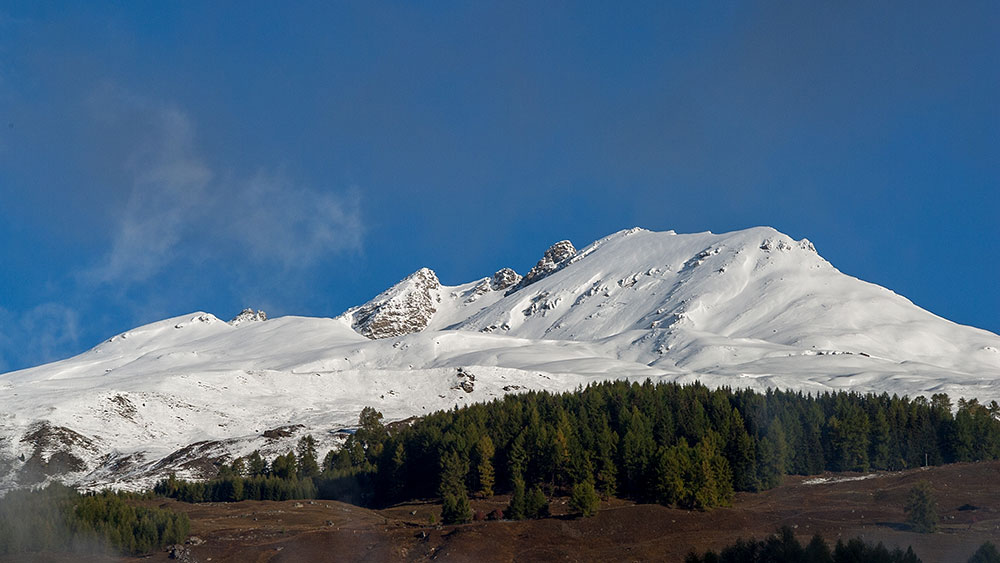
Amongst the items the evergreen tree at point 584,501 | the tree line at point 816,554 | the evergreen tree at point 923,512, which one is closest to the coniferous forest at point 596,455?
the evergreen tree at point 584,501

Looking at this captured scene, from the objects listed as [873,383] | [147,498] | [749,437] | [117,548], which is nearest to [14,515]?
[117,548]

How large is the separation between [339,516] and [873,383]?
115m

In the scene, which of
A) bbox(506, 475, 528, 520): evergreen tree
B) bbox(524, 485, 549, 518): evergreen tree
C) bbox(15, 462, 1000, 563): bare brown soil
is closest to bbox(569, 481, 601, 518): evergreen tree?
bbox(15, 462, 1000, 563): bare brown soil

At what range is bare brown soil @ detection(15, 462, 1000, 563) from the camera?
63344 mm

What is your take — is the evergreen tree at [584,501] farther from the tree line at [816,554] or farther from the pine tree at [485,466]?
the tree line at [816,554]

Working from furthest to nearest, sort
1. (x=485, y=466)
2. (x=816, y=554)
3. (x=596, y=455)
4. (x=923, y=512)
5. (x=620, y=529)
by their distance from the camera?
(x=485, y=466) < (x=596, y=455) < (x=620, y=529) < (x=923, y=512) < (x=816, y=554)

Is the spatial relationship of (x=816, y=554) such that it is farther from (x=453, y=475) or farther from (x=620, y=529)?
(x=453, y=475)

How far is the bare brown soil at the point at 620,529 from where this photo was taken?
63.3 m

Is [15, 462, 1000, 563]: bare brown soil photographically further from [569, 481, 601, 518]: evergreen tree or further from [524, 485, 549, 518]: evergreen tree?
[524, 485, 549, 518]: evergreen tree

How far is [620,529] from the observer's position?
2800 inches

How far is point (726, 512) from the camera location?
76250 mm

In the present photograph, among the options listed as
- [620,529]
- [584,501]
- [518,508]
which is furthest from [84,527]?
[620,529]

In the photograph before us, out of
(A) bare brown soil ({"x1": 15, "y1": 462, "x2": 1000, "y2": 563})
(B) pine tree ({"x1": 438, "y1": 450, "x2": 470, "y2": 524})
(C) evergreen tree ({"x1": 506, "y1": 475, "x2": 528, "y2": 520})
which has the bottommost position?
(A) bare brown soil ({"x1": 15, "y1": 462, "x2": 1000, "y2": 563})

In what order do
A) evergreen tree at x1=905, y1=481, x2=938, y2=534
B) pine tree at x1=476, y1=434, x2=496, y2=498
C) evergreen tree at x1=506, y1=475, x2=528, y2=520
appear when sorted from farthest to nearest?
pine tree at x1=476, y1=434, x2=496, y2=498 → evergreen tree at x1=506, y1=475, x2=528, y2=520 → evergreen tree at x1=905, y1=481, x2=938, y2=534
